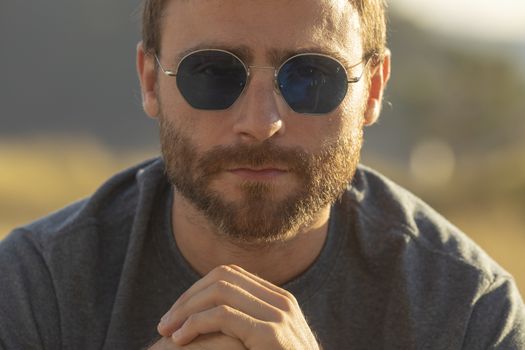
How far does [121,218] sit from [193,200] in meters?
0.49

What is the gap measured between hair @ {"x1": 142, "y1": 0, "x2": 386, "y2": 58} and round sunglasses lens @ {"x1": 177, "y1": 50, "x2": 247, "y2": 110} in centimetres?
40

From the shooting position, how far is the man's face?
3611 millimetres

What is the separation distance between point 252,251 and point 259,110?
71 cm

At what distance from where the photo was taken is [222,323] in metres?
3.17

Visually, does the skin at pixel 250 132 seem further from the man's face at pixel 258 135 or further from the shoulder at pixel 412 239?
the shoulder at pixel 412 239

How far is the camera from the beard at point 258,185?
3.63 m

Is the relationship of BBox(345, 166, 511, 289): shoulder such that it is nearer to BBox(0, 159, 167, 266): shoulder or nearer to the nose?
the nose

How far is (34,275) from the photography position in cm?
381

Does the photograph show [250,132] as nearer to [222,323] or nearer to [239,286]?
[239,286]

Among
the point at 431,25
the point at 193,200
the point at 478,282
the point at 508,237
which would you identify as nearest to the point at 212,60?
the point at 193,200

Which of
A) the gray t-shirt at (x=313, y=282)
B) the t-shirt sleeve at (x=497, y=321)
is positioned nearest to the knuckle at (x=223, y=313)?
the gray t-shirt at (x=313, y=282)

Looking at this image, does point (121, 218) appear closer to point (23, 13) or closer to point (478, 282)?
point (478, 282)

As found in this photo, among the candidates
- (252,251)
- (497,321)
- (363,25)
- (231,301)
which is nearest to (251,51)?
(363,25)

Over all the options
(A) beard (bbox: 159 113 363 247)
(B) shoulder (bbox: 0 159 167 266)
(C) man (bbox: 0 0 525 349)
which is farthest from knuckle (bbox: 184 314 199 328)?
(B) shoulder (bbox: 0 159 167 266)
